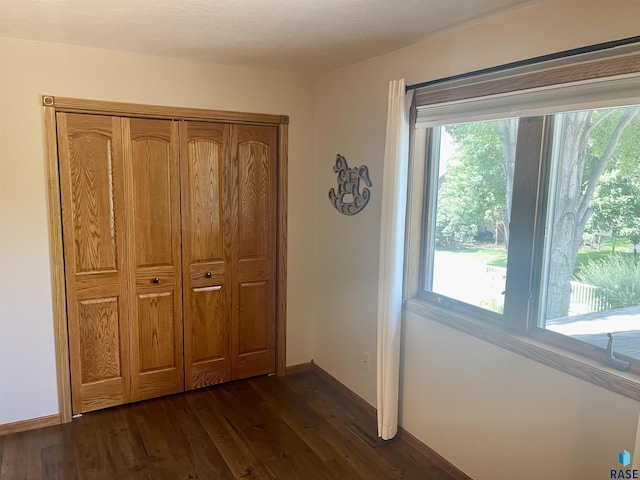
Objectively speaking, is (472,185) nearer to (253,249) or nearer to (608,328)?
(608,328)

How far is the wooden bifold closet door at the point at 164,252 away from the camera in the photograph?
9.64 ft

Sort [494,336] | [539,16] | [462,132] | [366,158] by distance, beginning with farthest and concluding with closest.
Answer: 1. [366,158]
2. [462,132]
3. [494,336]
4. [539,16]

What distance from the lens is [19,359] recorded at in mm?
2838

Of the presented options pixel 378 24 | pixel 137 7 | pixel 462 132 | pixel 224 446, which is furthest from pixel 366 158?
pixel 224 446

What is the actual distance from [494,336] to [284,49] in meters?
1.99

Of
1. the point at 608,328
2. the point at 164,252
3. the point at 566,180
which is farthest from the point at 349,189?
the point at 608,328

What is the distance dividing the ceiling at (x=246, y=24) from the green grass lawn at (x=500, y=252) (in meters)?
1.06

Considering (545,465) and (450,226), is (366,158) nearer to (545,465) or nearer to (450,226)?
(450,226)

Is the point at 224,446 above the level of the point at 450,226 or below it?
below

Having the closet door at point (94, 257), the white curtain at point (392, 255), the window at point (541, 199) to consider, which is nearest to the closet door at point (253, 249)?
the closet door at point (94, 257)

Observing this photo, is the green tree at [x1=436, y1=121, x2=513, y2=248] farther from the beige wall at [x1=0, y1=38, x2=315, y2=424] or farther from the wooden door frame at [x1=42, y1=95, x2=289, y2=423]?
the beige wall at [x1=0, y1=38, x2=315, y2=424]

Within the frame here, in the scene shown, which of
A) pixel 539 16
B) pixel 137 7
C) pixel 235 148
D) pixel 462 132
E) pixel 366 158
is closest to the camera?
pixel 539 16

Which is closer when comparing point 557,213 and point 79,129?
point 557,213

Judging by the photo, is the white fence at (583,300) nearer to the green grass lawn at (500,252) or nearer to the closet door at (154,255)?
the green grass lawn at (500,252)
